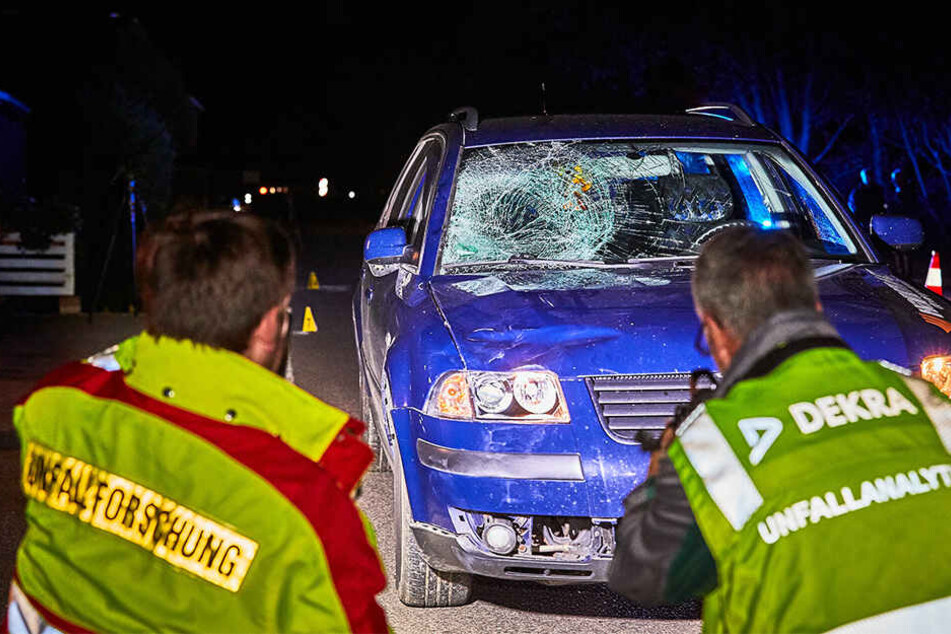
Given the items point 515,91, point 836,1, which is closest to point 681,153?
point 836,1

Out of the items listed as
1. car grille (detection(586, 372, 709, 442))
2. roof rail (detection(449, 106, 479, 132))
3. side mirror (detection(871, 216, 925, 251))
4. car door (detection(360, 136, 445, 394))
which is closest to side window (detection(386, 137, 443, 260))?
car door (detection(360, 136, 445, 394))

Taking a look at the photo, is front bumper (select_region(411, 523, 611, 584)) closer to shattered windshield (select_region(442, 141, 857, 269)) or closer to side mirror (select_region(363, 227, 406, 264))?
→ shattered windshield (select_region(442, 141, 857, 269))

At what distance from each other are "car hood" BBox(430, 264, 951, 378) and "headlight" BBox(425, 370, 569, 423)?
4cm

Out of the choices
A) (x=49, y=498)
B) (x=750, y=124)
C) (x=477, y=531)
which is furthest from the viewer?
(x=750, y=124)

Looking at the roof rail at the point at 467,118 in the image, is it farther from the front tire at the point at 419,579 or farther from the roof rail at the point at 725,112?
the front tire at the point at 419,579

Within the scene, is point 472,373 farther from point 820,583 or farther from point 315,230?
point 315,230

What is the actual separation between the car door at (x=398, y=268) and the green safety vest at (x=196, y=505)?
3171mm

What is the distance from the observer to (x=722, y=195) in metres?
6.57

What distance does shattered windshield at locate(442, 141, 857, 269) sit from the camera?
5.96 metres

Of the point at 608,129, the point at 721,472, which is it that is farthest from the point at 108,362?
the point at 608,129

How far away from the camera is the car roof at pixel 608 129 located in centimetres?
632

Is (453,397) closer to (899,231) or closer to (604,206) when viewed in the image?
(604,206)

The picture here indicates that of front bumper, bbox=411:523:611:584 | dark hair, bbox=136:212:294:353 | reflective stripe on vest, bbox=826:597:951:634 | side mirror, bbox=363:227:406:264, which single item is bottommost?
front bumper, bbox=411:523:611:584

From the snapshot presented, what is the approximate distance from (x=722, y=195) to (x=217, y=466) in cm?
488
